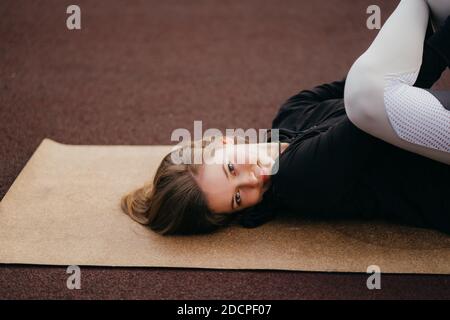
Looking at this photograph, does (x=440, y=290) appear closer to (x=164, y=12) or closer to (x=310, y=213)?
(x=310, y=213)

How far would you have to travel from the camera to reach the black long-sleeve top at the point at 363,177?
123cm

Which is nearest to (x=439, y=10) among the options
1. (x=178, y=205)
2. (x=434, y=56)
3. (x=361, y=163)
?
(x=434, y=56)

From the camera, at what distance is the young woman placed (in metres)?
1.17

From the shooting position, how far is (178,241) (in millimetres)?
1353

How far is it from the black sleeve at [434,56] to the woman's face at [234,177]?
0.40 m

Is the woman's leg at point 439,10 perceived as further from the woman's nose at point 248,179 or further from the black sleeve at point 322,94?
the woman's nose at point 248,179

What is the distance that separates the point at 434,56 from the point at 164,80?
1.22m

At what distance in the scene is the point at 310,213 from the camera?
1399 millimetres

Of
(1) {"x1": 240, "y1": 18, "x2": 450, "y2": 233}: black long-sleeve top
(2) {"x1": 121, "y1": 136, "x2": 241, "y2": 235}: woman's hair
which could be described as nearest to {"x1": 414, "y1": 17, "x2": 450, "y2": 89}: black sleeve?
(1) {"x1": 240, "y1": 18, "x2": 450, "y2": 233}: black long-sleeve top

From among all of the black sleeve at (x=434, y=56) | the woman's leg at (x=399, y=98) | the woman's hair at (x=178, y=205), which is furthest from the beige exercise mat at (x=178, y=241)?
the black sleeve at (x=434, y=56)

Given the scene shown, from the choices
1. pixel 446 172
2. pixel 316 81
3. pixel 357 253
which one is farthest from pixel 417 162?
pixel 316 81

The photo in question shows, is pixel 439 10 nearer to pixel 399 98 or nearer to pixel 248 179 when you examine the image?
pixel 399 98

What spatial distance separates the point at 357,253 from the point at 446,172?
266 millimetres

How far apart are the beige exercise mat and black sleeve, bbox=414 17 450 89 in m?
0.36
